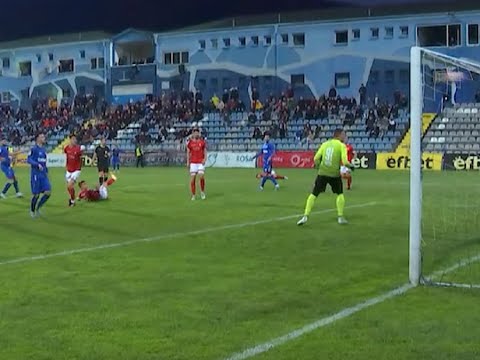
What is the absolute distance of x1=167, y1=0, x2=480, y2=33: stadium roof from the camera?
55.7 metres

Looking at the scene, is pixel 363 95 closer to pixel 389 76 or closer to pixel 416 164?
pixel 389 76

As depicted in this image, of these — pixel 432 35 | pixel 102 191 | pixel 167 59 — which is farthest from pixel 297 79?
pixel 102 191

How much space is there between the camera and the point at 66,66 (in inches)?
2793

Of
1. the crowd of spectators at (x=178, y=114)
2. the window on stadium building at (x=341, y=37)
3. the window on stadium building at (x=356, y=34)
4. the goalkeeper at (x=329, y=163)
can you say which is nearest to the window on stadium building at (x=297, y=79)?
the crowd of spectators at (x=178, y=114)

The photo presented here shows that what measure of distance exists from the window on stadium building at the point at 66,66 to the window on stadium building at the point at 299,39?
72.2 feet

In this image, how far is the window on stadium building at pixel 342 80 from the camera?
56.8m

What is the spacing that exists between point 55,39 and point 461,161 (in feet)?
155

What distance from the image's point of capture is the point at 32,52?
73.1 meters

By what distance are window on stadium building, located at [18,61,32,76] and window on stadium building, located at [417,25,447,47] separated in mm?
36804

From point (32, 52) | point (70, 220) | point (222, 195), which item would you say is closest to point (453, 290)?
point (70, 220)

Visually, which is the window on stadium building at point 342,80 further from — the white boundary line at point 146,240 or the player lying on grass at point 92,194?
the white boundary line at point 146,240

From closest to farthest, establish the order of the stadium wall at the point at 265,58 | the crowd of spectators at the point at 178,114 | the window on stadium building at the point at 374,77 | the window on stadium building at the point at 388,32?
the crowd of spectators at the point at 178,114 < the stadium wall at the point at 265,58 < the window on stadium building at the point at 374,77 < the window on stadium building at the point at 388,32

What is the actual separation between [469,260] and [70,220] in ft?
31.0

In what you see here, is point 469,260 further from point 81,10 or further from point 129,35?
point 81,10
